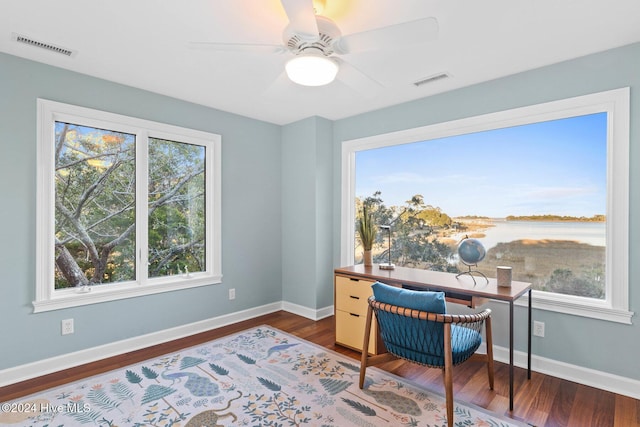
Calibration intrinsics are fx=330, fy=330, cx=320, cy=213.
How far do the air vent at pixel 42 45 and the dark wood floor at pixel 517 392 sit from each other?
8.02 ft

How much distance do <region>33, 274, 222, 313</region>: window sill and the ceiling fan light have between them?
2456mm

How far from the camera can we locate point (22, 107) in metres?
2.52

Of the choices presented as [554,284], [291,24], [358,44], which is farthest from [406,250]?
[291,24]

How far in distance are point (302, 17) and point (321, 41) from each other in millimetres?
316

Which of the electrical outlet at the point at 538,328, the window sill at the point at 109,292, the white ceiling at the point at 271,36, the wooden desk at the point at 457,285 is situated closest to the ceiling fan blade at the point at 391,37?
the white ceiling at the point at 271,36

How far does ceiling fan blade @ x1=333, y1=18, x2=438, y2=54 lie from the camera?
158cm

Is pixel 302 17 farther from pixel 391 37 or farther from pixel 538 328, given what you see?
pixel 538 328

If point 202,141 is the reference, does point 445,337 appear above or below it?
below

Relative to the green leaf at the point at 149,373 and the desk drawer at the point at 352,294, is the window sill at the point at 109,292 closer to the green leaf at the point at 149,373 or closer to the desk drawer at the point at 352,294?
the green leaf at the point at 149,373

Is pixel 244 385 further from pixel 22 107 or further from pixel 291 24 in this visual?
pixel 22 107

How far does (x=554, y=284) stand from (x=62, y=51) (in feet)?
13.9

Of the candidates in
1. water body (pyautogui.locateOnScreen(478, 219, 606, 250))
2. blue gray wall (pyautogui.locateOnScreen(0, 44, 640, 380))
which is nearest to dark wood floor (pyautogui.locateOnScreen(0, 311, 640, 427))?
blue gray wall (pyautogui.locateOnScreen(0, 44, 640, 380))

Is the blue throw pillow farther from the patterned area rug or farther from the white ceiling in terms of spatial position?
the white ceiling

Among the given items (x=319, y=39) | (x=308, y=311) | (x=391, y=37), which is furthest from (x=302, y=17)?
(x=308, y=311)
